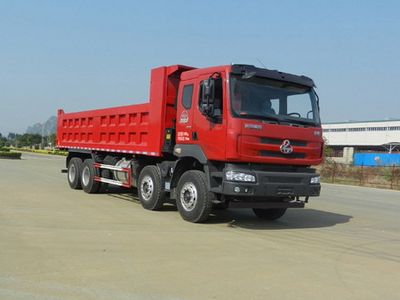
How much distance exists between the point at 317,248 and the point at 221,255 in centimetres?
178

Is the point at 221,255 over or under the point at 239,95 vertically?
under

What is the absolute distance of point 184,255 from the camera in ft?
22.7

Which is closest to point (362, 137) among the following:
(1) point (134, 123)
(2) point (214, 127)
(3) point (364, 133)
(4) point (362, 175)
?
(3) point (364, 133)

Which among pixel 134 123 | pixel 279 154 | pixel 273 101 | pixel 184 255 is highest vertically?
pixel 273 101

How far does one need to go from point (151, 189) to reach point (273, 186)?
3.27 meters

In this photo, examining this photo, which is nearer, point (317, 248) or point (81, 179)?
point (317, 248)

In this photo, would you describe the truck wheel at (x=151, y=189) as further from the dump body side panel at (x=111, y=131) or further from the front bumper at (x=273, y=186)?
the front bumper at (x=273, y=186)

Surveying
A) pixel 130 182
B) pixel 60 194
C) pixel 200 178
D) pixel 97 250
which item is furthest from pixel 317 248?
pixel 60 194

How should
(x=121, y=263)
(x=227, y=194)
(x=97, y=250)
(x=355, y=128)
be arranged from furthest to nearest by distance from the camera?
(x=355, y=128) < (x=227, y=194) < (x=97, y=250) < (x=121, y=263)

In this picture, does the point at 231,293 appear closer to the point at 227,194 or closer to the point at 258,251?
the point at 258,251

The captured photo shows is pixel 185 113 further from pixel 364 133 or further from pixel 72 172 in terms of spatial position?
pixel 364 133

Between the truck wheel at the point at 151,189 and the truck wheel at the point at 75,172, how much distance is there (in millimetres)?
4178

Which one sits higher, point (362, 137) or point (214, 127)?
point (362, 137)

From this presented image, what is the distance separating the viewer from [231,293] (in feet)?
Answer: 17.2
